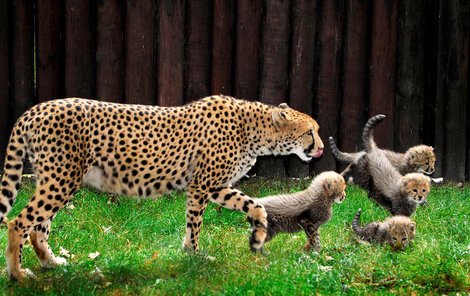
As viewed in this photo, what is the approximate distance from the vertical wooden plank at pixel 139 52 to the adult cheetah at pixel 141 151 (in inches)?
85.5

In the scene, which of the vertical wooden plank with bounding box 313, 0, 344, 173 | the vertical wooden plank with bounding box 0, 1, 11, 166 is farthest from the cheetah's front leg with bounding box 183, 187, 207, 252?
the vertical wooden plank with bounding box 0, 1, 11, 166

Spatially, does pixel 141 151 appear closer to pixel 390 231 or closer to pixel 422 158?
pixel 390 231

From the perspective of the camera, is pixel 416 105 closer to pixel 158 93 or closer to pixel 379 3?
pixel 379 3

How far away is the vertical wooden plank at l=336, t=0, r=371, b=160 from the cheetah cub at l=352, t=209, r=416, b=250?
6.23 ft

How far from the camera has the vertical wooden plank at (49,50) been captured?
8.41 m

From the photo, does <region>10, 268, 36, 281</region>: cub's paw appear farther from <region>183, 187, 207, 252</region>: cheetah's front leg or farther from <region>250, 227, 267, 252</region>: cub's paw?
<region>250, 227, 267, 252</region>: cub's paw

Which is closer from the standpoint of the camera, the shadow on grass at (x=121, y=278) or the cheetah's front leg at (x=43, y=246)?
the shadow on grass at (x=121, y=278)

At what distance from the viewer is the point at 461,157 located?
371 inches

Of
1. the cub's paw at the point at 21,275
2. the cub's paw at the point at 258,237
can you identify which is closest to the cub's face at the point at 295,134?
the cub's paw at the point at 258,237

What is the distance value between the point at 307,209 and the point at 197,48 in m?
2.37

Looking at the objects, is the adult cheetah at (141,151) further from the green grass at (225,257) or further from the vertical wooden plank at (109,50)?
the vertical wooden plank at (109,50)

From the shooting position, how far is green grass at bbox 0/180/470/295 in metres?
5.63

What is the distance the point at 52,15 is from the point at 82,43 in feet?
1.28

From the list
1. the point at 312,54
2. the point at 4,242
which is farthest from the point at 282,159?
the point at 4,242
